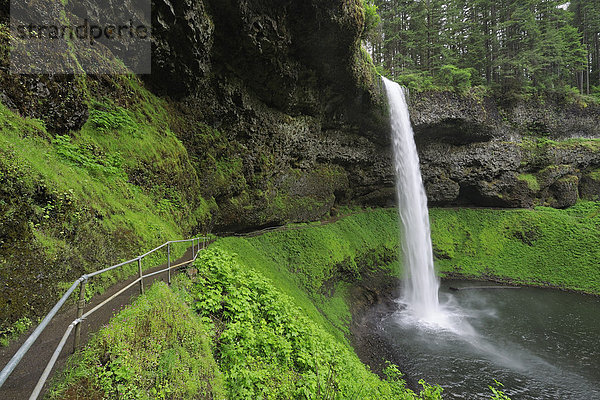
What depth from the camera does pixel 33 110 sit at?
526 centimetres

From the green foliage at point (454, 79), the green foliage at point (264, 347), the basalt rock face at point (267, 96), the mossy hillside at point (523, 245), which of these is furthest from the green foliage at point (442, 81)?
the green foliage at point (264, 347)

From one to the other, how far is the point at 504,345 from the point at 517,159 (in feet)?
64.2

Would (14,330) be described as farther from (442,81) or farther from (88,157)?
(442,81)

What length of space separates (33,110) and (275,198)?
37.7 feet

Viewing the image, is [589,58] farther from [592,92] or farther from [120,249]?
[120,249]

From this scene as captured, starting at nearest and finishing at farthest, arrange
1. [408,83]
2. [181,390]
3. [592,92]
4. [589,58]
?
[181,390] → [408,83] → [592,92] → [589,58]

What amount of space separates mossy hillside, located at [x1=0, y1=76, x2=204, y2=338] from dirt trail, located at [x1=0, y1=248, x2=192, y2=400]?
0.27 m

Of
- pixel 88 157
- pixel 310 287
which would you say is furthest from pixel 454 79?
pixel 88 157

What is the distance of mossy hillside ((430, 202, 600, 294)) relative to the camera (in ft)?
59.6

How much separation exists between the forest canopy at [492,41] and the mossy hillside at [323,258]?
50.8 ft

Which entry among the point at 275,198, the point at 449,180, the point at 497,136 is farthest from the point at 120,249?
the point at 497,136

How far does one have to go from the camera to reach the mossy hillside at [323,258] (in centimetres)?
1048

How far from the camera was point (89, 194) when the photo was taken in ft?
16.9

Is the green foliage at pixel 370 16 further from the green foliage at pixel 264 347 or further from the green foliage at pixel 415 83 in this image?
the green foliage at pixel 264 347
